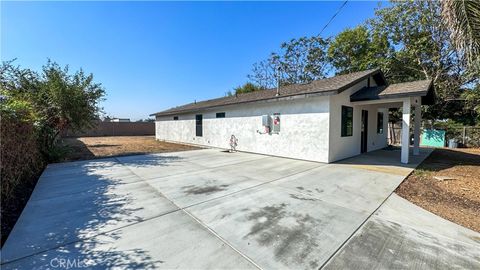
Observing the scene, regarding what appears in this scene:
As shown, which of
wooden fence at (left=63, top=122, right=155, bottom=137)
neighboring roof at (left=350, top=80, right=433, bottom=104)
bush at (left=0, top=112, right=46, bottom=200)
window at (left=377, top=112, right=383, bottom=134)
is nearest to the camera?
bush at (left=0, top=112, right=46, bottom=200)

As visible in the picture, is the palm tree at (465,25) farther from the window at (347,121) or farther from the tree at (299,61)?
the tree at (299,61)

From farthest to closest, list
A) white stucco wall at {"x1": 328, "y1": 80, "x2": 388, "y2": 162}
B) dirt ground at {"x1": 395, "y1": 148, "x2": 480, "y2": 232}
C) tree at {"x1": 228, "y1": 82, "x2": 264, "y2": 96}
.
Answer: tree at {"x1": 228, "y1": 82, "x2": 264, "y2": 96} → white stucco wall at {"x1": 328, "y1": 80, "x2": 388, "y2": 162} → dirt ground at {"x1": 395, "y1": 148, "x2": 480, "y2": 232}

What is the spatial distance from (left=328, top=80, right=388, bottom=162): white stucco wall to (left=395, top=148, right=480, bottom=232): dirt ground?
8.13 feet

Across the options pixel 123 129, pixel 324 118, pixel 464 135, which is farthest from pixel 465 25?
pixel 123 129

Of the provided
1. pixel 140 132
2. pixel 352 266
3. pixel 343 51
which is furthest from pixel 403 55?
pixel 140 132

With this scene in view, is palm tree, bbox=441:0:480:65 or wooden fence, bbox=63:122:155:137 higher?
palm tree, bbox=441:0:480:65

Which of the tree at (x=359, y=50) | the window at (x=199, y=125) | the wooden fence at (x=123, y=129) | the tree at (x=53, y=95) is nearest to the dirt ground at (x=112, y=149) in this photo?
the window at (x=199, y=125)

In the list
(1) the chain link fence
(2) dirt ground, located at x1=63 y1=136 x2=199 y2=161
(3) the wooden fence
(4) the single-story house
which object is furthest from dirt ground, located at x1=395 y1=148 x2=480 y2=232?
(3) the wooden fence

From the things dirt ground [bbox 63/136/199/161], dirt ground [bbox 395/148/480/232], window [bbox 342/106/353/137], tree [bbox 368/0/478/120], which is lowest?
dirt ground [bbox 395/148/480/232]

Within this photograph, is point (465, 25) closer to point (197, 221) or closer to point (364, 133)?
point (364, 133)

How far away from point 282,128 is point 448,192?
5788mm

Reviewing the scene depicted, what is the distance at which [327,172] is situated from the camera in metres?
6.57

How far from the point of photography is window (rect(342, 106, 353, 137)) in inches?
342

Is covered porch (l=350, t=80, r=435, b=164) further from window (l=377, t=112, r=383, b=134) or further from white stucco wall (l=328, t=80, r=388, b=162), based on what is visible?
window (l=377, t=112, r=383, b=134)
